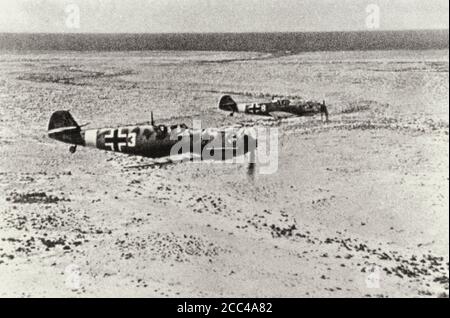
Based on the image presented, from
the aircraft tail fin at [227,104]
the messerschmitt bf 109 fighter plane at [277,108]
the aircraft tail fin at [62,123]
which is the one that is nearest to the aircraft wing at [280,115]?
the messerschmitt bf 109 fighter plane at [277,108]

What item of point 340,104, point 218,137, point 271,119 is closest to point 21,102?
point 271,119

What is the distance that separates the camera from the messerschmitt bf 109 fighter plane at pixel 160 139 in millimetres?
17891

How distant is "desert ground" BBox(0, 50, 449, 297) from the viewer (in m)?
10.6

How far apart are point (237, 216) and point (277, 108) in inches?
627

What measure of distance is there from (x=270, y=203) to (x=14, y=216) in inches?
310

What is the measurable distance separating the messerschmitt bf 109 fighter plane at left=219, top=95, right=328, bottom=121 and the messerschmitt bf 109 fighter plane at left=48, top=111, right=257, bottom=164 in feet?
35.7

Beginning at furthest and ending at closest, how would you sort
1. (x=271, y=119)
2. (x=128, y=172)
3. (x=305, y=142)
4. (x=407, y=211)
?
(x=271, y=119)
(x=305, y=142)
(x=128, y=172)
(x=407, y=211)

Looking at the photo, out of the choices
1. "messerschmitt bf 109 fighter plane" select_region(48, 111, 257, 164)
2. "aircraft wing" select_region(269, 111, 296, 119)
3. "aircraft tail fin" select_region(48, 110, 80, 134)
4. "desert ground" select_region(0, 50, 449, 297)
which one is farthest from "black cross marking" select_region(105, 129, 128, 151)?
"aircraft wing" select_region(269, 111, 296, 119)

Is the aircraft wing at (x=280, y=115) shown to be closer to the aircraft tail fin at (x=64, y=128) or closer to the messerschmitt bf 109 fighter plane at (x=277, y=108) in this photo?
the messerschmitt bf 109 fighter plane at (x=277, y=108)

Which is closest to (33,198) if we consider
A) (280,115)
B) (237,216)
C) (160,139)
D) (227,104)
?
(160,139)

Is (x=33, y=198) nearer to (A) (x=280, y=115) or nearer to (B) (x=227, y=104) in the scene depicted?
(B) (x=227, y=104)

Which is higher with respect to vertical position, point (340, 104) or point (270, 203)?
point (340, 104)
